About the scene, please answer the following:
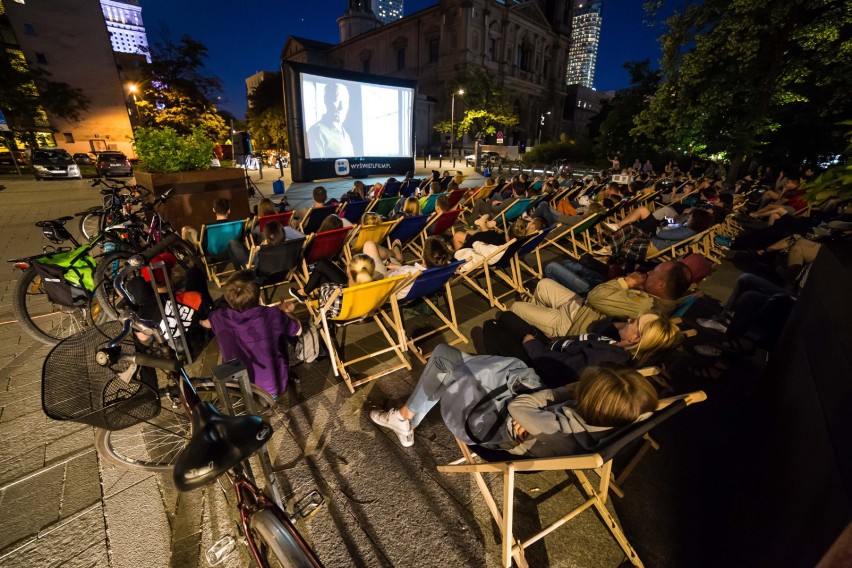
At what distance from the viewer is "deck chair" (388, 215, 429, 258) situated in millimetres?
5244

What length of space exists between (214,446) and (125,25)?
156 m

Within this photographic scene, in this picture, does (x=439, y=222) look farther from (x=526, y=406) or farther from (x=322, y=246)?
(x=526, y=406)

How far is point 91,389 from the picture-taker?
5.62 feet

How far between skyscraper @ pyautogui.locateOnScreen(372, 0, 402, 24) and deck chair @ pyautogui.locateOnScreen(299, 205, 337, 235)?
630 feet

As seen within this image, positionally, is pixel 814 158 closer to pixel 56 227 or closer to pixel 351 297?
pixel 351 297

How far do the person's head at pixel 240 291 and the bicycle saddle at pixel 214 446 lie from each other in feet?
4.65

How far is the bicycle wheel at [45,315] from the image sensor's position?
319 cm

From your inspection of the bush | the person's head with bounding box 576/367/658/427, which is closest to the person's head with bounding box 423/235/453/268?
the person's head with bounding box 576/367/658/427

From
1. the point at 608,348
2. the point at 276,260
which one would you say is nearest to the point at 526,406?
the point at 608,348

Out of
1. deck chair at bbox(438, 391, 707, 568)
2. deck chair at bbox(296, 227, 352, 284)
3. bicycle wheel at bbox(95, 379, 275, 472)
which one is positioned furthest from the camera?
deck chair at bbox(296, 227, 352, 284)

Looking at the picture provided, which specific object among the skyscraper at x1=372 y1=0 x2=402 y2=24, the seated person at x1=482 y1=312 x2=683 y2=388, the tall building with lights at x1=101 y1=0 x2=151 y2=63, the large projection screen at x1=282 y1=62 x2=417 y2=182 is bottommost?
the seated person at x1=482 y1=312 x2=683 y2=388

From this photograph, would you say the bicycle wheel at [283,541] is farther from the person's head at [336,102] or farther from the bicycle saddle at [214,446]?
the person's head at [336,102]

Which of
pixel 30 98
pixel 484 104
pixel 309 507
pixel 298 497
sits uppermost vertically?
pixel 484 104

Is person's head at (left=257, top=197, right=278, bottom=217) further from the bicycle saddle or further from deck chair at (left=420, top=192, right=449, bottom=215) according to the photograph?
the bicycle saddle
